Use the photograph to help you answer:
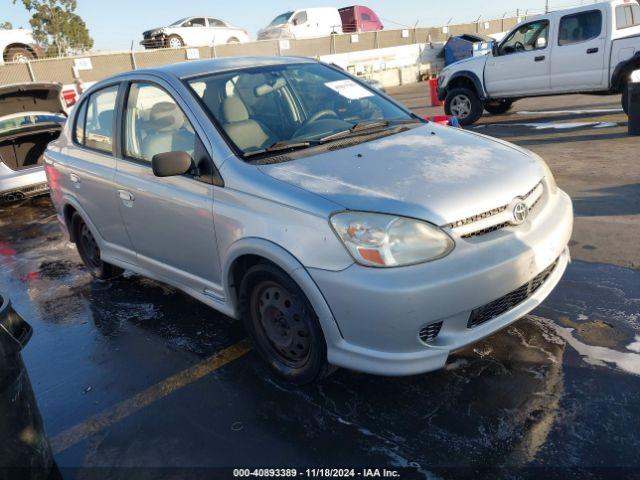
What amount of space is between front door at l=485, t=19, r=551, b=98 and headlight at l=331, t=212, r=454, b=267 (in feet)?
31.0

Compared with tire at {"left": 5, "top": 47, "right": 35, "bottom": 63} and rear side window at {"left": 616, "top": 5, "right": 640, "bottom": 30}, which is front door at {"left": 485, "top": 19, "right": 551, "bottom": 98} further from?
tire at {"left": 5, "top": 47, "right": 35, "bottom": 63}

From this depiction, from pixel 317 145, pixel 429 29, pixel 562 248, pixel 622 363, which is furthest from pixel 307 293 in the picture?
pixel 429 29

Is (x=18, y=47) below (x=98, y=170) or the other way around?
the other way around

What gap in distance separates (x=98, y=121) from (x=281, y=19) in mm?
24049

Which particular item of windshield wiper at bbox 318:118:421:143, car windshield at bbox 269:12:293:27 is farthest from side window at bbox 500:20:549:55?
car windshield at bbox 269:12:293:27

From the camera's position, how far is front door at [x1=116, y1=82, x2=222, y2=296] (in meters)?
3.32

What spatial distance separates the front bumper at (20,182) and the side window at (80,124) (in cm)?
397

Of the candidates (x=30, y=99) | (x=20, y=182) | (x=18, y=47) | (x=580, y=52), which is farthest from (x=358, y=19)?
(x=20, y=182)

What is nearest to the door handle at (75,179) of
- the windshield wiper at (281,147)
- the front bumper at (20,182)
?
the windshield wiper at (281,147)

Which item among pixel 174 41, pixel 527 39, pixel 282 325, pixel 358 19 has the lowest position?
pixel 282 325

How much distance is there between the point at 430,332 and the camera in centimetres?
259

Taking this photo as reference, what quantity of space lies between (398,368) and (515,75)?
392 inches

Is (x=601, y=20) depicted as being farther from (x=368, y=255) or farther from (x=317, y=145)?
(x=368, y=255)

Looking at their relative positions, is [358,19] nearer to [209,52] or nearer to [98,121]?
[209,52]
